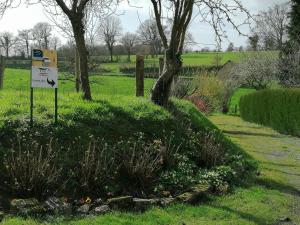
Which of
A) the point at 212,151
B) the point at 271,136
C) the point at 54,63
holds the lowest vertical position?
the point at 271,136

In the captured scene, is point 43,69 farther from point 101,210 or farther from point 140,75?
point 140,75

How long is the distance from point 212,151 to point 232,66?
145 ft

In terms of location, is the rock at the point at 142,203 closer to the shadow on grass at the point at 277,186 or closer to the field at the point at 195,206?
the field at the point at 195,206

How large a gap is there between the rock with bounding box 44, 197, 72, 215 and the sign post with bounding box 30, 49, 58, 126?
2145 mm

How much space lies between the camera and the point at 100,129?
9.56 m

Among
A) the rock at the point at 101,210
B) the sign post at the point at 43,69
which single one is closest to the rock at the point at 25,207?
the rock at the point at 101,210

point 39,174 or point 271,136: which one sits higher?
point 39,174

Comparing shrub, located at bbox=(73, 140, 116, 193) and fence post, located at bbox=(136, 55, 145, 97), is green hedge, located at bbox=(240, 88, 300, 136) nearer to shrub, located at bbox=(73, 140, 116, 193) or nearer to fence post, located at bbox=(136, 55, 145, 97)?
fence post, located at bbox=(136, 55, 145, 97)

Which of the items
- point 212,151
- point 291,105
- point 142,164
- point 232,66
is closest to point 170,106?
point 212,151

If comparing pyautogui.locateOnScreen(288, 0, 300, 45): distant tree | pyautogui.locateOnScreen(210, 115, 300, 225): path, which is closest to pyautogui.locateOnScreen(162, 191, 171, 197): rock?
pyautogui.locateOnScreen(210, 115, 300, 225): path

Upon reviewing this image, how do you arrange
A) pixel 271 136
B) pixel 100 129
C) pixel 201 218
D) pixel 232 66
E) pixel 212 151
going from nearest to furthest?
pixel 201 218 < pixel 100 129 < pixel 212 151 < pixel 271 136 < pixel 232 66

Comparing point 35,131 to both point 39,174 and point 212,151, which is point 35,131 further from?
point 212,151

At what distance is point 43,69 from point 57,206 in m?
2.85

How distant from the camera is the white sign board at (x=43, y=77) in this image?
8.52 metres
